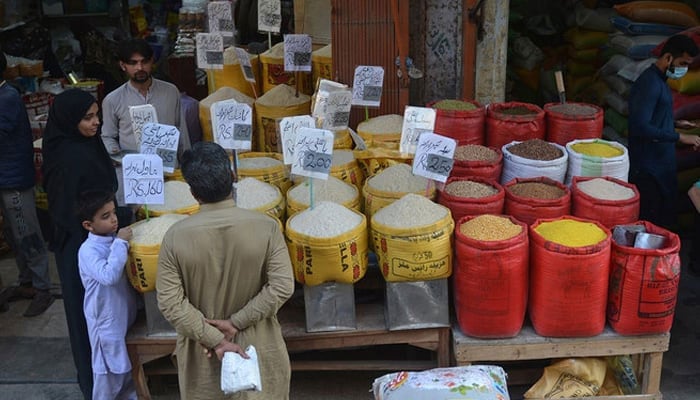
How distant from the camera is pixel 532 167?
3420 mm

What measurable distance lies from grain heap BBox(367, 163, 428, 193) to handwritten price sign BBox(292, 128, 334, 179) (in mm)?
424

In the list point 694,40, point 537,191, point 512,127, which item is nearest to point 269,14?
point 512,127

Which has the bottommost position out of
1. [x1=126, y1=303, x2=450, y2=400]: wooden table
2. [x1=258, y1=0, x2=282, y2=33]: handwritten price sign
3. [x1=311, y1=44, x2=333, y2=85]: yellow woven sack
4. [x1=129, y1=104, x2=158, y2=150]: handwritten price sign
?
[x1=126, y1=303, x2=450, y2=400]: wooden table

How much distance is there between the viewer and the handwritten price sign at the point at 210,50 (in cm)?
411

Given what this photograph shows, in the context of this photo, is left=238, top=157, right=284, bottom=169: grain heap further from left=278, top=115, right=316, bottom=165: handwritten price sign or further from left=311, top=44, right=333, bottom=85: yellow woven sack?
left=311, top=44, right=333, bottom=85: yellow woven sack

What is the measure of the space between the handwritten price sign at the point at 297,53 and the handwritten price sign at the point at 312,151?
4.04ft

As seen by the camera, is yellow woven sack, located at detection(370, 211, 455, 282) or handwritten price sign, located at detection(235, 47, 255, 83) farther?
handwritten price sign, located at detection(235, 47, 255, 83)

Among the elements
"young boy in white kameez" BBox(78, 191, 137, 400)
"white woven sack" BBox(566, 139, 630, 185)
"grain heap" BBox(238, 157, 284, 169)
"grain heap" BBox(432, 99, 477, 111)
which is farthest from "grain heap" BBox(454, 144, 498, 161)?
"young boy in white kameez" BBox(78, 191, 137, 400)

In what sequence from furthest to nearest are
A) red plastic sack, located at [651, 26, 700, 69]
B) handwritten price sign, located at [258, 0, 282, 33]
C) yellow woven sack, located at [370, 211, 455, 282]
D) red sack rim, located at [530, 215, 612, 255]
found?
1. red plastic sack, located at [651, 26, 700, 69]
2. handwritten price sign, located at [258, 0, 282, 33]
3. yellow woven sack, located at [370, 211, 455, 282]
4. red sack rim, located at [530, 215, 612, 255]

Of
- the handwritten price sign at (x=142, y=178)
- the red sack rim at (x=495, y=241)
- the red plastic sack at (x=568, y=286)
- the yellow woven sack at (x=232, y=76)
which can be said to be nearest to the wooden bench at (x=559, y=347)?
the red plastic sack at (x=568, y=286)

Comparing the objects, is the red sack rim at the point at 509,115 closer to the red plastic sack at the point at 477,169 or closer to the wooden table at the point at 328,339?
the red plastic sack at the point at 477,169

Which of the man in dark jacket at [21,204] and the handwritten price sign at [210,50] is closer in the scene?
the man in dark jacket at [21,204]

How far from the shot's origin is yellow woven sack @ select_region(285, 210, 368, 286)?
294 centimetres

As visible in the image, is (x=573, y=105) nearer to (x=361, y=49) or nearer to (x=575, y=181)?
(x=575, y=181)
